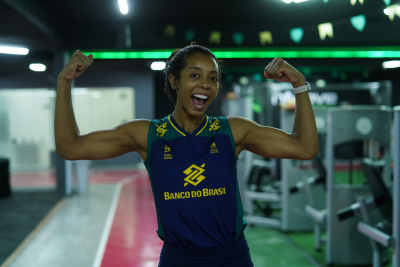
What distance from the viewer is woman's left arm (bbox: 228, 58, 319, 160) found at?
1.20m

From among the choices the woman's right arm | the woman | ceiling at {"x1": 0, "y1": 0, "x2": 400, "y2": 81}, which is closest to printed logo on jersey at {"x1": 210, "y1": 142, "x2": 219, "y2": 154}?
the woman

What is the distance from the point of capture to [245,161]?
16.9ft

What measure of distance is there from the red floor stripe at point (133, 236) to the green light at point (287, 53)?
2.66m

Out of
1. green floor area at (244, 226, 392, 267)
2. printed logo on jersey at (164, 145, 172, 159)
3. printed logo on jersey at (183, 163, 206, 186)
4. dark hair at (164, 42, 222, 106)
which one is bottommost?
green floor area at (244, 226, 392, 267)

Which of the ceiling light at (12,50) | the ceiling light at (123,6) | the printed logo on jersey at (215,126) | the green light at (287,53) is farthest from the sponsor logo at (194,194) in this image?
the ceiling light at (12,50)

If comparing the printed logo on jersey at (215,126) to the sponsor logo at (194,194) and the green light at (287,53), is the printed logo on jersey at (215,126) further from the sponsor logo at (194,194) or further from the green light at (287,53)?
the green light at (287,53)

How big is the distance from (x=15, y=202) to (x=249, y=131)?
19.9 ft

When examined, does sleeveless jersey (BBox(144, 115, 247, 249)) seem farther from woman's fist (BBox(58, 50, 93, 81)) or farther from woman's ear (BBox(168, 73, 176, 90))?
woman's fist (BBox(58, 50, 93, 81))

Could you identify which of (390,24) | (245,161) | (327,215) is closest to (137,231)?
(245,161)

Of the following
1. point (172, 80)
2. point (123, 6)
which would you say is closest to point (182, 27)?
point (123, 6)

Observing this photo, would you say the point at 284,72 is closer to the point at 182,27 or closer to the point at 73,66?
the point at 73,66

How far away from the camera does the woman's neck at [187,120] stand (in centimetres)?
125

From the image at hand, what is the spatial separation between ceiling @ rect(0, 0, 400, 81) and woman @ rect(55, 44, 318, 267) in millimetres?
4116

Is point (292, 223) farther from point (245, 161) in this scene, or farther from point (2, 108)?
point (2, 108)
